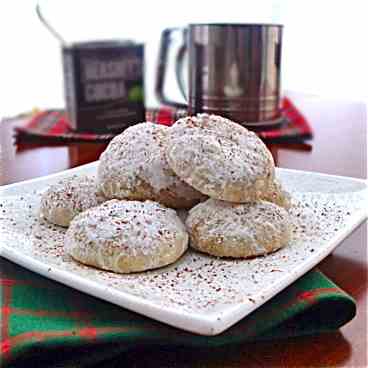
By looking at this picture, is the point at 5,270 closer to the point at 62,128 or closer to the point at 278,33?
the point at 62,128

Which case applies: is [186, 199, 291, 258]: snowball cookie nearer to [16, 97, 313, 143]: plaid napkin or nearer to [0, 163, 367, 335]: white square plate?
[0, 163, 367, 335]: white square plate

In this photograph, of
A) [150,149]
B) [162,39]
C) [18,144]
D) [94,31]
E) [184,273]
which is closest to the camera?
[184,273]

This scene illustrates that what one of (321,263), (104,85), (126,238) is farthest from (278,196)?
(104,85)

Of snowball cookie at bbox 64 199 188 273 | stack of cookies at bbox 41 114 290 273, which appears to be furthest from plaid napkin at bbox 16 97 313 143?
snowball cookie at bbox 64 199 188 273

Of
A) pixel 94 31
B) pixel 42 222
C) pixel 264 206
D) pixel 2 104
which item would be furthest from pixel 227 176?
pixel 2 104

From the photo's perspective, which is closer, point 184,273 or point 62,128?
point 184,273

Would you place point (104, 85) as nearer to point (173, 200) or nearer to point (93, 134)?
point (93, 134)
